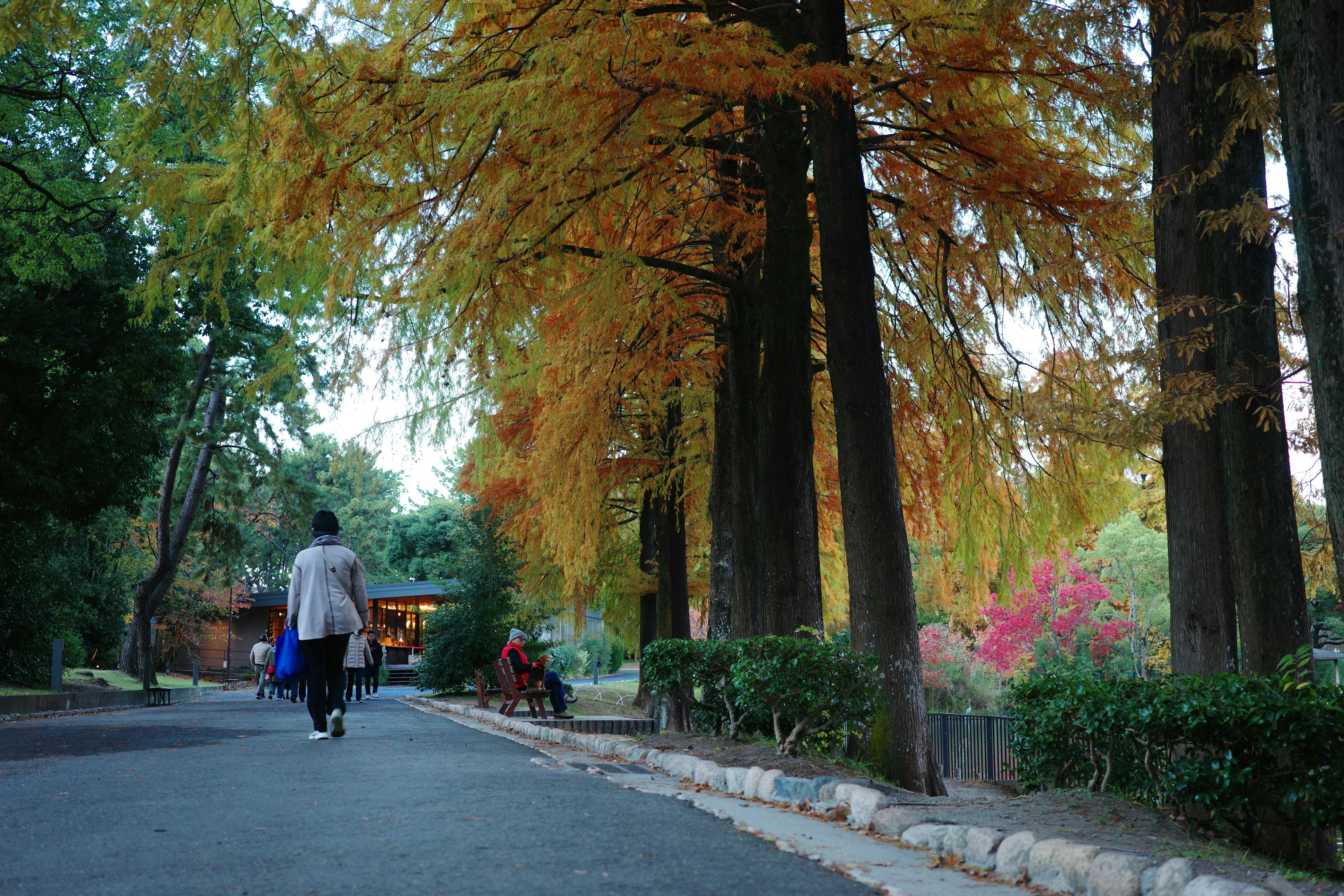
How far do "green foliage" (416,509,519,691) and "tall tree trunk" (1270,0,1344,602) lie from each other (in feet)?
57.6

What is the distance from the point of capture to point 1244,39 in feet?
24.9

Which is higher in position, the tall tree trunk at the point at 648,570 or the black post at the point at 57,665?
the tall tree trunk at the point at 648,570

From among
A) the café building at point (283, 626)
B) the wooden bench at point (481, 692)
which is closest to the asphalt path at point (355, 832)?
the wooden bench at point (481, 692)

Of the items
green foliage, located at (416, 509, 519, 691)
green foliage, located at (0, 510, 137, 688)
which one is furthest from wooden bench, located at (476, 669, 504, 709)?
green foliage, located at (0, 510, 137, 688)

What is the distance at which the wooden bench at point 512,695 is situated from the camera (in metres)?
14.2

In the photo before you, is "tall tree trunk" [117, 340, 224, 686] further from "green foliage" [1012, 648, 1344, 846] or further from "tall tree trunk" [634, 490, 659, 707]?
"green foliage" [1012, 648, 1344, 846]

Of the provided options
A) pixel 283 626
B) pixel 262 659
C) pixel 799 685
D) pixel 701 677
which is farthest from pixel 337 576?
pixel 283 626

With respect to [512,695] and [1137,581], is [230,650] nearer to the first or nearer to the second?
[512,695]

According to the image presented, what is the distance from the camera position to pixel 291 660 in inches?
356

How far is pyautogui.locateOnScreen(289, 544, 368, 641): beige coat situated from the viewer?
8266mm

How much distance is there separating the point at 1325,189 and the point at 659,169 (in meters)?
5.82

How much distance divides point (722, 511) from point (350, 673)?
12.4 metres

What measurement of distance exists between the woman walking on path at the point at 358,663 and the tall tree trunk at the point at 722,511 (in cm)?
879

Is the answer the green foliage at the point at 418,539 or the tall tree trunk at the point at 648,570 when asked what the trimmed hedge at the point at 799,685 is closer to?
the tall tree trunk at the point at 648,570
